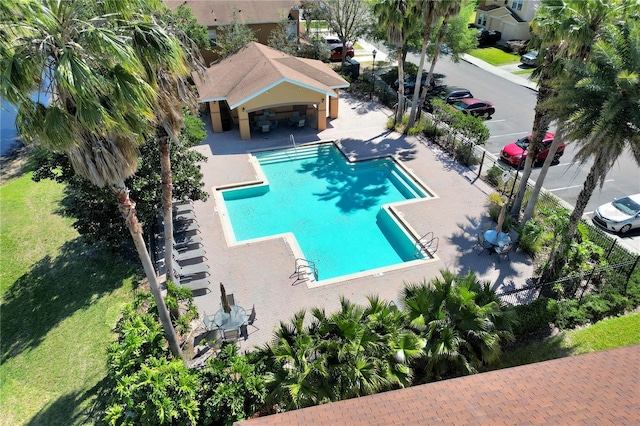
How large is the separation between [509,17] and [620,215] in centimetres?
3802

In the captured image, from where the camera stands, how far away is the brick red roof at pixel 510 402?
7.55 metres

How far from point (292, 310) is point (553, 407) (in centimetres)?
925

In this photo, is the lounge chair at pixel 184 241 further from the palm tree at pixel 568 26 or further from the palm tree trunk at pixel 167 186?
the palm tree at pixel 568 26

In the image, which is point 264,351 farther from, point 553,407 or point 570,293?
point 570,293

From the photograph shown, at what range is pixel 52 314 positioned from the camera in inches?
595

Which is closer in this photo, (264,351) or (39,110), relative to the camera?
(39,110)

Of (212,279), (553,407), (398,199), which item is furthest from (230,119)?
(553,407)

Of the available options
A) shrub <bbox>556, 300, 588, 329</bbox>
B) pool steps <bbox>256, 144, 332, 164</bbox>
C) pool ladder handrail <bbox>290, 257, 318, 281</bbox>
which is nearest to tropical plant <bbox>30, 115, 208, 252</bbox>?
pool ladder handrail <bbox>290, 257, 318, 281</bbox>

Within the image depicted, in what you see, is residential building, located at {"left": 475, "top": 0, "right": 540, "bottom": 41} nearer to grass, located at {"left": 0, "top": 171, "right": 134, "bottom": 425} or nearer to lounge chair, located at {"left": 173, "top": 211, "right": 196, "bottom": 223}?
lounge chair, located at {"left": 173, "top": 211, "right": 196, "bottom": 223}

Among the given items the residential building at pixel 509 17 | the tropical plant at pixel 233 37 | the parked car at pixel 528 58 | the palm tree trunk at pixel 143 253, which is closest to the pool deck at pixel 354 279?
the palm tree trunk at pixel 143 253

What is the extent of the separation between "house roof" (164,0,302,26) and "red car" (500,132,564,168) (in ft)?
76.0

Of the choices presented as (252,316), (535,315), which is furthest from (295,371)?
(535,315)

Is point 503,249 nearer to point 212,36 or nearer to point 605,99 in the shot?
point 605,99

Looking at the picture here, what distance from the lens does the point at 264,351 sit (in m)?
11.2
